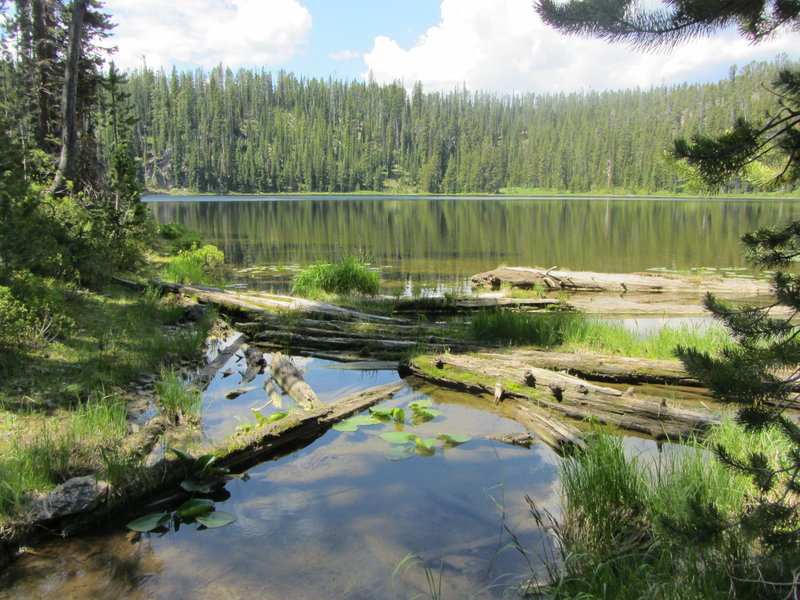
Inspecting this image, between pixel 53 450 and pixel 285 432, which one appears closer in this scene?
pixel 53 450

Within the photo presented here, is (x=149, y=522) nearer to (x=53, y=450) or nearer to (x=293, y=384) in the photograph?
(x=53, y=450)

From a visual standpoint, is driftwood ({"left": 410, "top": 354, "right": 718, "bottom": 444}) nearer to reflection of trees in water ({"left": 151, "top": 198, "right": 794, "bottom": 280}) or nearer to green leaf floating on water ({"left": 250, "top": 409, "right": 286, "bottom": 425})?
green leaf floating on water ({"left": 250, "top": 409, "right": 286, "bottom": 425})

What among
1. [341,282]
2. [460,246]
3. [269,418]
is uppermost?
[460,246]

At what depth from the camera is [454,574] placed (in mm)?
3941

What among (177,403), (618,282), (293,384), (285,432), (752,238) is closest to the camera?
(752,238)

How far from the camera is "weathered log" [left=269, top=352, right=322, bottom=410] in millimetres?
6969

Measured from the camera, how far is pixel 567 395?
21.4 ft

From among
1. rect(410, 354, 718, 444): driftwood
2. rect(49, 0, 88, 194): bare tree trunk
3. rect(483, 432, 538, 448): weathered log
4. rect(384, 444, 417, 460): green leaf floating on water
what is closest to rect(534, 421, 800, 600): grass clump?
rect(410, 354, 718, 444): driftwood

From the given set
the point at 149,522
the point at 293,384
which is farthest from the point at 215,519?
the point at 293,384

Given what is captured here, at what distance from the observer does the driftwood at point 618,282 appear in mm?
14812

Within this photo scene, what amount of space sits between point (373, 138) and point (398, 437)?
163332 mm

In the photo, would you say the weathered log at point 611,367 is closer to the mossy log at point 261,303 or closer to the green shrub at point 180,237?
the mossy log at point 261,303

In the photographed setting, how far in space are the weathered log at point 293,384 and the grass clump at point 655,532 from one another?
3402 mm

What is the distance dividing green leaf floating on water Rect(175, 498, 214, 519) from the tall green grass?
572cm
